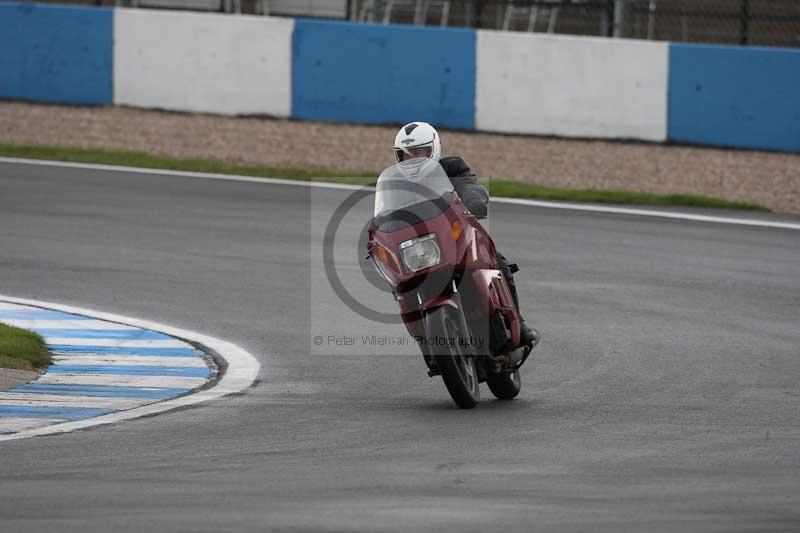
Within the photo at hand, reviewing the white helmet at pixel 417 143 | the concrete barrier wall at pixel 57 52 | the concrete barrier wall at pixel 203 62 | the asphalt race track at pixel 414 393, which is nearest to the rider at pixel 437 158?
the white helmet at pixel 417 143

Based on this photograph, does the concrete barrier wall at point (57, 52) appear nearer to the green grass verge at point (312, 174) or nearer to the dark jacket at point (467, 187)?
the green grass verge at point (312, 174)

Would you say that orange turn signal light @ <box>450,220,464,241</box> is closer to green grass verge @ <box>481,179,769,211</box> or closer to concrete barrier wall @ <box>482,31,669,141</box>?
green grass verge @ <box>481,179,769,211</box>

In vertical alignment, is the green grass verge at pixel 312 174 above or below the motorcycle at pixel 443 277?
below

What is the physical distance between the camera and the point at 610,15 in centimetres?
2073

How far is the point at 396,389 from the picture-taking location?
9.06 m

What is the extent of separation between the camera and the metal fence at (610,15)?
20172 millimetres

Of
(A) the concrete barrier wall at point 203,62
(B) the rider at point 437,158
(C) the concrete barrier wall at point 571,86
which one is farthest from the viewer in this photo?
(A) the concrete barrier wall at point 203,62

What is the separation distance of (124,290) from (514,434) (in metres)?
5.15

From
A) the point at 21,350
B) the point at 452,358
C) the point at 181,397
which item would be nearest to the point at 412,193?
the point at 452,358

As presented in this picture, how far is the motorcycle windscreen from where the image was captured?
814 cm

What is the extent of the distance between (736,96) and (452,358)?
11661 millimetres

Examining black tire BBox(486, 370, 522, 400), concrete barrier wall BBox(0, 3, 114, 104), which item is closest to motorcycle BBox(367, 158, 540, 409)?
black tire BBox(486, 370, 522, 400)

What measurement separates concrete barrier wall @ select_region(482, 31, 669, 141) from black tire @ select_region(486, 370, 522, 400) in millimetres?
10944

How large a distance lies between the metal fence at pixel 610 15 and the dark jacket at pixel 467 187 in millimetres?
12278
